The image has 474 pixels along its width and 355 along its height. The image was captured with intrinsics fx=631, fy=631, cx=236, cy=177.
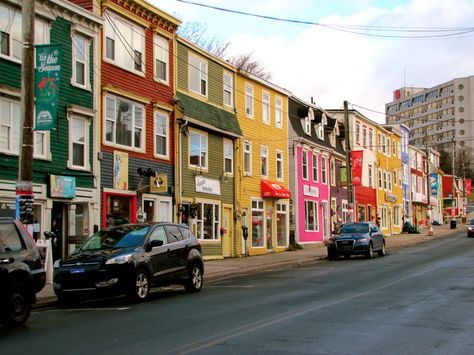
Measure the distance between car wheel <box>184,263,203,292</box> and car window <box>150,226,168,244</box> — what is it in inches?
47.5

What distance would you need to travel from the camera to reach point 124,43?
75.5 ft

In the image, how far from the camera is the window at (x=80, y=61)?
20.5 meters

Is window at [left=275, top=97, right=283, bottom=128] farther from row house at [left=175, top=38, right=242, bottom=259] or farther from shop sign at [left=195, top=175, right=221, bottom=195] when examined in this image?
shop sign at [left=195, top=175, right=221, bottom=195]

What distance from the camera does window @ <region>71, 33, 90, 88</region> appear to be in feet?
67.4

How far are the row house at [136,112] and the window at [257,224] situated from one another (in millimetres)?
7677

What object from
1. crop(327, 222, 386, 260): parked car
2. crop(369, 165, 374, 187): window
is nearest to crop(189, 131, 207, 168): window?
crop(327, 222, 386, 260): parked car

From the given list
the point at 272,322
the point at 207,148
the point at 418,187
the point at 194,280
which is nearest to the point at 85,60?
the point at 207,148

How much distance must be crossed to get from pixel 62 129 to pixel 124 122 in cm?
332

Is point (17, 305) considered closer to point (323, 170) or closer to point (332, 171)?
point (323, 170)

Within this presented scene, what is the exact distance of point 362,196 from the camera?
4994 centimetres

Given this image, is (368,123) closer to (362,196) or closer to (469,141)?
(362,196)

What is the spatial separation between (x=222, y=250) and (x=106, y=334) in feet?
63.2

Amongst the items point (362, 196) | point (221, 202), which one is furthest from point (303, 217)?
point (362, 196)

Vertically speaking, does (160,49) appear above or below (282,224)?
above
